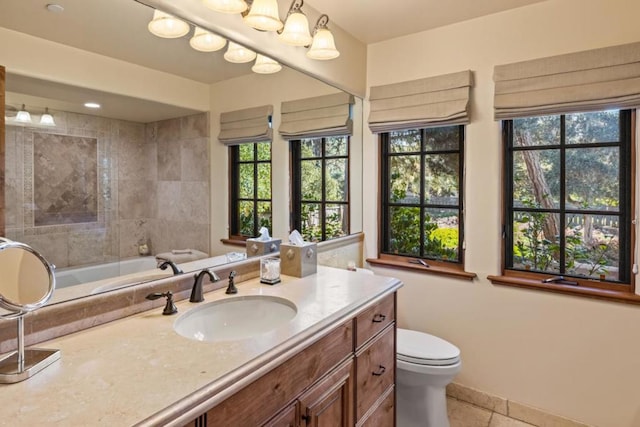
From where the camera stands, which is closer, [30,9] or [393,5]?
[30,9]

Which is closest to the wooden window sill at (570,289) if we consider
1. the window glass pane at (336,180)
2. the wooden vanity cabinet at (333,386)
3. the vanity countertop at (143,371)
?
the wooden vanity cabinet at (333,386)

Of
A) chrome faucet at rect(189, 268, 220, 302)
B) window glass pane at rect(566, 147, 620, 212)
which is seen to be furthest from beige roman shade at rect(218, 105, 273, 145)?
window glass pane at rect(566, 147, 620, 212)

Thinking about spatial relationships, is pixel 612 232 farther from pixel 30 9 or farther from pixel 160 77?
pixel 30 9

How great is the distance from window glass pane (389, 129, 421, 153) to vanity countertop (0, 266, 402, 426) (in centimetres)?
156

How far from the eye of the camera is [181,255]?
1.57m

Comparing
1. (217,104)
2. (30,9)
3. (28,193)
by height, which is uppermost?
(30,9)

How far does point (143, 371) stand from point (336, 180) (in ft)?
6.11

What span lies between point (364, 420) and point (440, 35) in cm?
226

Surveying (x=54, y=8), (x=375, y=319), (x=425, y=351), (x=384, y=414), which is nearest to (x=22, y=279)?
(x=54, y=8)

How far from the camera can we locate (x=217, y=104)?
174 centimetres

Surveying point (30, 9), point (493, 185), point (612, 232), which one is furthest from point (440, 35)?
point (30, 9)

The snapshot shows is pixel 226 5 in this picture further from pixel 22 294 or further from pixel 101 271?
pixel 22 294

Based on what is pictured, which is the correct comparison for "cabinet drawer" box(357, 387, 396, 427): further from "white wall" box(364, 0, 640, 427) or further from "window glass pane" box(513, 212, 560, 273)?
"window glass pane" box(513, 212, 560, 273)

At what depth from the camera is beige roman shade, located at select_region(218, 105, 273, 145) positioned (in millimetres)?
1805
